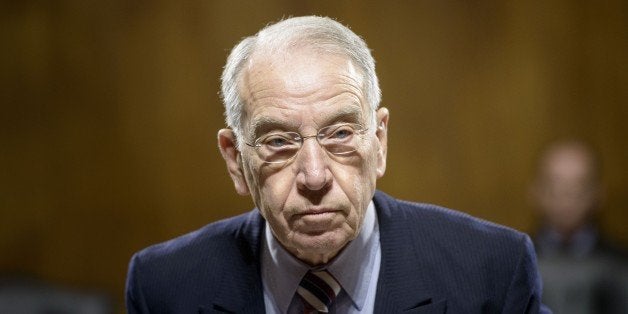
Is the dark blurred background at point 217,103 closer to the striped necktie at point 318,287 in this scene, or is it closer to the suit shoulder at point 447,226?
the suit shoulder at point 447,226

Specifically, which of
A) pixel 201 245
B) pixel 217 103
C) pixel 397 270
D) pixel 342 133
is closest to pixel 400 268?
pixel 397 270

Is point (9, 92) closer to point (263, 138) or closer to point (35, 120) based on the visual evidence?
point (35, 120)

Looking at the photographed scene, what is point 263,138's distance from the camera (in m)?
1.93

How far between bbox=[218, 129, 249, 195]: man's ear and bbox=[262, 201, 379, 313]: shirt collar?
150 mm

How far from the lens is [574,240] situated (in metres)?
4.34

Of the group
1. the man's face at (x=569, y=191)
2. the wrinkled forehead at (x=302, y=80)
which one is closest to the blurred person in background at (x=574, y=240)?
the man's face at (x=569, y=191)

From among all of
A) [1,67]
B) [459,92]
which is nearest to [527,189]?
[459,92]

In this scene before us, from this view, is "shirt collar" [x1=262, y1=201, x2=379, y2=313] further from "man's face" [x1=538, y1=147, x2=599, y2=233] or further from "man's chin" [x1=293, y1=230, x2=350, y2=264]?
"man's face" [x1=538, y1=147, x2=599, y2=233]

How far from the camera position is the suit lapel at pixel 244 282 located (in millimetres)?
2105

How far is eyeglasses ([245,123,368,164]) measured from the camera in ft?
6.17

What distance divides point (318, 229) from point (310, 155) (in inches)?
6.1

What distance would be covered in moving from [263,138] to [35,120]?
126 inches

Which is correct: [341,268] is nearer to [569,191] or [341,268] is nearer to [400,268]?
[400,268]

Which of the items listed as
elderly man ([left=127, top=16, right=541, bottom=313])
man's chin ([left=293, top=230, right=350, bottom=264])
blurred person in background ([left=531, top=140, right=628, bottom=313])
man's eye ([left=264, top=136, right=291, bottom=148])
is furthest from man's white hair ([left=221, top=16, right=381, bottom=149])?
blurred person in background ([left=531, top=140, right=628, bottom=313])
